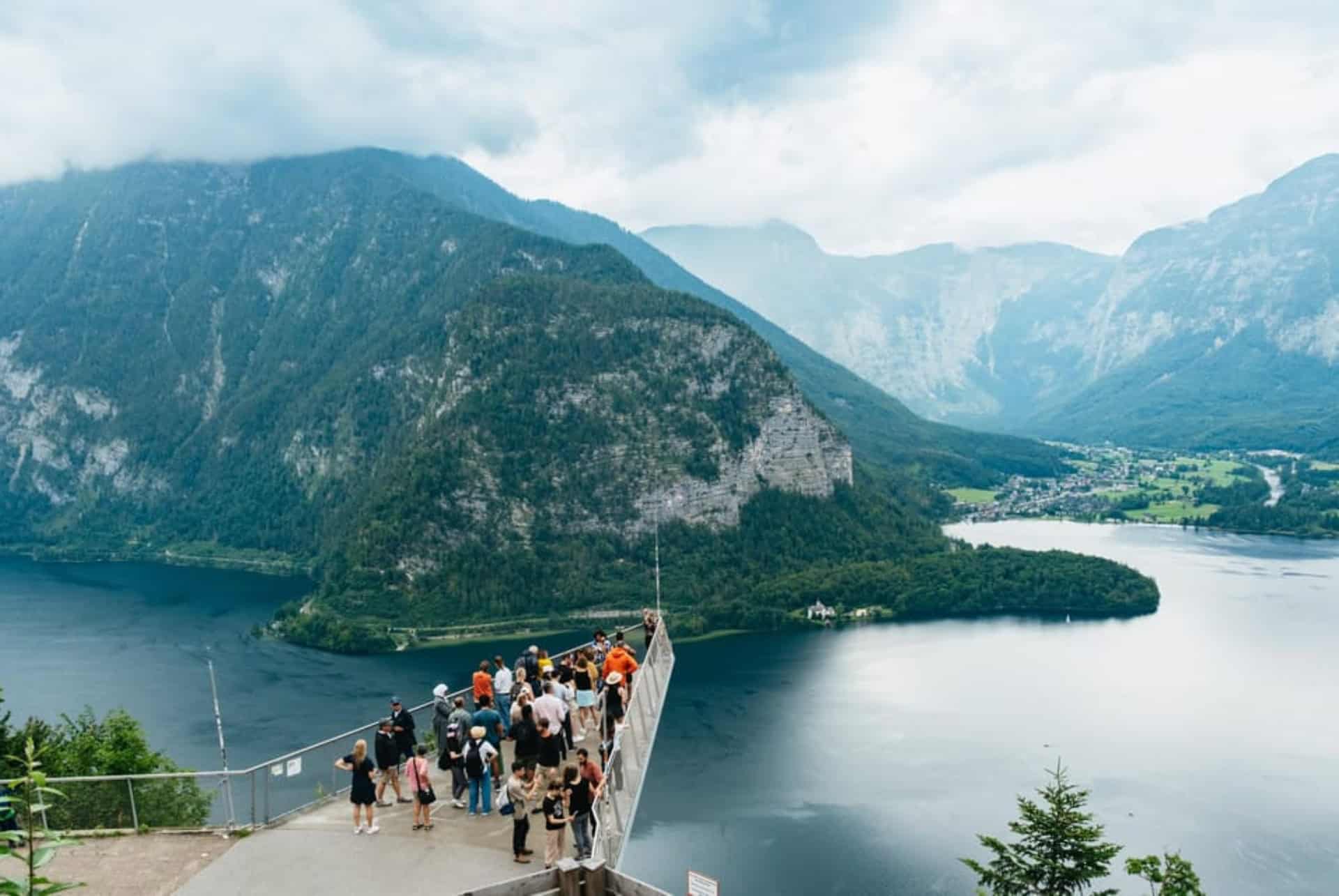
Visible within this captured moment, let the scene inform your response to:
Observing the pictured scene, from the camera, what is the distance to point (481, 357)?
14975 centimetres

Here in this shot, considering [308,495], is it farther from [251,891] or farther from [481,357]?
[251,891]

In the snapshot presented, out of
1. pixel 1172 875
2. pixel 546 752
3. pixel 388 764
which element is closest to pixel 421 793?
pixel 388 764

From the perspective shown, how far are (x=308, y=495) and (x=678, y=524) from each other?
81.0 metres

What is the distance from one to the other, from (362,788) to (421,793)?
75cm

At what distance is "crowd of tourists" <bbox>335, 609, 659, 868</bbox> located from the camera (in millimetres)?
11758

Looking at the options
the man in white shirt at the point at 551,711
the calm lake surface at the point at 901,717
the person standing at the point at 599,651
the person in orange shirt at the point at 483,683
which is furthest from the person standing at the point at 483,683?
the calm lake surface at the point at 901,717

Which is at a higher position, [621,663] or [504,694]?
[621,663]

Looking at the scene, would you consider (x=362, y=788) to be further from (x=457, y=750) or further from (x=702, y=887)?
(x=702, y=887)

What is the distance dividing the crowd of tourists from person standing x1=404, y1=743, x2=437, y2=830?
1 centimetres

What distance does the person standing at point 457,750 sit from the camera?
535 inches

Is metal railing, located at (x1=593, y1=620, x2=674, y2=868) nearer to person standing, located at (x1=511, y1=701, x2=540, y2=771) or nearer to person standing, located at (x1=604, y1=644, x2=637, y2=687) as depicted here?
person standing, located at (x1=604, y1=644, x2=637, y2=687)

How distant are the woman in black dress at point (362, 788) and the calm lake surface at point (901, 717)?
1497 inches

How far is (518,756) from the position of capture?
525 inches

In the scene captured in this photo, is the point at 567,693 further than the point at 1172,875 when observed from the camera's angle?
No
